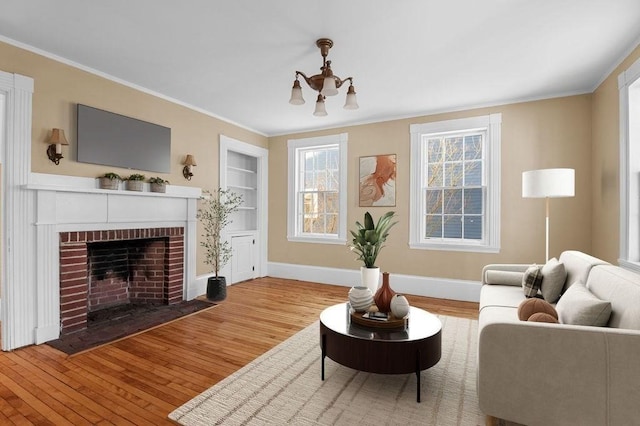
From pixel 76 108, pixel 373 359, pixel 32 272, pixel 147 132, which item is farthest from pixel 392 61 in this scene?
pixel 32 272

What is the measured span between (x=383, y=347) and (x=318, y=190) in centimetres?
379

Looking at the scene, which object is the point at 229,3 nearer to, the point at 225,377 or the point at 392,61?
the point at 392,61

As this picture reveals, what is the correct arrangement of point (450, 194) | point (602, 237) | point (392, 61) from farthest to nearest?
point (450, 194) → point (602, 237) → point (392, 61)

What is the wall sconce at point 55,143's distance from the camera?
2936 mm

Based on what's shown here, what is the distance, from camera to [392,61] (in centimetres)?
306

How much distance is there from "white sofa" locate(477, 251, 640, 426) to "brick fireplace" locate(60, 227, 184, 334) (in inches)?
137

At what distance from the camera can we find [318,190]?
5.52 meters

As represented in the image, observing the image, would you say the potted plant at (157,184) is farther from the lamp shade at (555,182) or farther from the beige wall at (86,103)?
the lamp shade at (555,182)

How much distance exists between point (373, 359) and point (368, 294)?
496 mm

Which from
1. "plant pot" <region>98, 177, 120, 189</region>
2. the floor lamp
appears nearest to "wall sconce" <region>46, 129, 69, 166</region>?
"plant pot" <region>98, 177, 120, 189</region>

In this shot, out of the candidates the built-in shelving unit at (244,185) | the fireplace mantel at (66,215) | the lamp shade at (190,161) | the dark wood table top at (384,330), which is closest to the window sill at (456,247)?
the dark wood table top at (384,330)

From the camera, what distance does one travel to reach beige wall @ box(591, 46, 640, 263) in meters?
3.10

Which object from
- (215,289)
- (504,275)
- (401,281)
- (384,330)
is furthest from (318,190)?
(384,330)

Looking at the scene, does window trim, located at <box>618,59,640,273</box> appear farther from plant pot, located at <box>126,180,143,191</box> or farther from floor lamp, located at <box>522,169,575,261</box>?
plant pot, located at <box>126,180,143,191</box>
